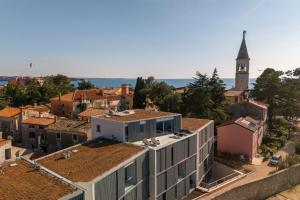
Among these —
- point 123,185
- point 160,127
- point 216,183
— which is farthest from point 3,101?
point 123,185

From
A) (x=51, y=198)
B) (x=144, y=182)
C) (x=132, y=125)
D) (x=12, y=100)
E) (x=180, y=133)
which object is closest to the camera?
(x=51, y=198)

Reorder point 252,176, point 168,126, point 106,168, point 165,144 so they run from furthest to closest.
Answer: point 252,176
point 168,126
point 165,144
point 106,168

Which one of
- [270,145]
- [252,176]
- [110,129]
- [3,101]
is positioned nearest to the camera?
[110,129]

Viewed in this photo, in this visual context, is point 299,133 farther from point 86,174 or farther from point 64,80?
point 64,80

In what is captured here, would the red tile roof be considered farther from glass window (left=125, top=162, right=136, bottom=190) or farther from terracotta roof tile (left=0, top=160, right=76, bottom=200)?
terracotta roof tile (left=0, top=160, right=76, bottom=200)

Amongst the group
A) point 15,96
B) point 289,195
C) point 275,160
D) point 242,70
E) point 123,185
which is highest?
point 242,70

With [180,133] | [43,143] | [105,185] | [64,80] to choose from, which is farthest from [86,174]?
[64,80]

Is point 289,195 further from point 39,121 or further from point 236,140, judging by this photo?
point 39,121
